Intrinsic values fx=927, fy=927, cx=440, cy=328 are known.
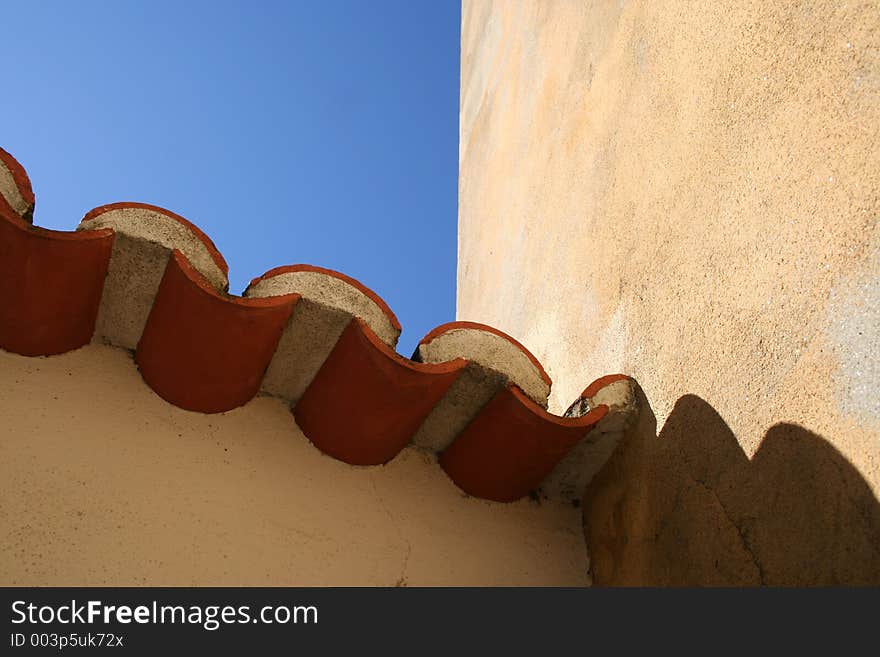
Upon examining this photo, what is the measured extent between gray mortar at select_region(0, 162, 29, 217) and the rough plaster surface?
294mm

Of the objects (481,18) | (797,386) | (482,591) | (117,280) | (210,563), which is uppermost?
(481,18)

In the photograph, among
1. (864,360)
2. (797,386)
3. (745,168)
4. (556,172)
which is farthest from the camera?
(556,172)

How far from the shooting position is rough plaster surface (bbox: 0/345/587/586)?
5.12ft

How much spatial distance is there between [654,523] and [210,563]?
0.78m

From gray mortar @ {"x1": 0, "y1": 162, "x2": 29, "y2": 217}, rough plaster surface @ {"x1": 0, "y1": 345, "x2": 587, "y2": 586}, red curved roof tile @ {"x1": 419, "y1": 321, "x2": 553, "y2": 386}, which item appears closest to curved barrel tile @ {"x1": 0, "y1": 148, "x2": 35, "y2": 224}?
gray mortar @ {"x1": 0, "y1": 162, "x2": 29, "y2": 217}

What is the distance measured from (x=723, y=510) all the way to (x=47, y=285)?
46.7 inches

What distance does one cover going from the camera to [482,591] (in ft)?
4.02

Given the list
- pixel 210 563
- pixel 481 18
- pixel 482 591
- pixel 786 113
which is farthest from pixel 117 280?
pixel 481 18

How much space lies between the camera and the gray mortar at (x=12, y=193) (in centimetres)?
158

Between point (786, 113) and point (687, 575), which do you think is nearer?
point (786, 113)

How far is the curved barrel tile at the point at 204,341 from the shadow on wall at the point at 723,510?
72cm

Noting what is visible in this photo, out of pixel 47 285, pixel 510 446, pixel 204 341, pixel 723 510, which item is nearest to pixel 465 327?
pixel 510 446

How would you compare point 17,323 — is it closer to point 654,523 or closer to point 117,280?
point 117,280

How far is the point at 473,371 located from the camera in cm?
173
